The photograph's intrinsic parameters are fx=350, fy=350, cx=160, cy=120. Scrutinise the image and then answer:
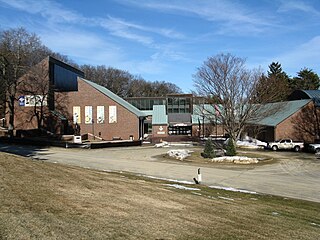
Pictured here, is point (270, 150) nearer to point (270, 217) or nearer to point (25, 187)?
point (270, 217)

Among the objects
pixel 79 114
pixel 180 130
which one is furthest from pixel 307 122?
pixel 79 114

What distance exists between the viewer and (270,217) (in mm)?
10805

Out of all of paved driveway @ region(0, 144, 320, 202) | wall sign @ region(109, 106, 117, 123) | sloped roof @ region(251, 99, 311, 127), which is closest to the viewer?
paved driveway @ region(0, 144, 320, 202)

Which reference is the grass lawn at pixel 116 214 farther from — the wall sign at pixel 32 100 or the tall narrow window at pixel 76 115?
the tall narrow window at pixel 76 115

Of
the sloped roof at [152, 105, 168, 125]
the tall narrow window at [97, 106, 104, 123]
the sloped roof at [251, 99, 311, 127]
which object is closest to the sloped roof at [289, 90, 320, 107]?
the sloped roof at [251, 99, 311, 127]

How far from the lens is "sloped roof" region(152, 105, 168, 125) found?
63.9 metres

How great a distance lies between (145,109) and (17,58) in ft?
118

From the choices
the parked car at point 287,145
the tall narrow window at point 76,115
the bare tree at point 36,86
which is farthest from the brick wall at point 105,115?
the parked car at point 287,145

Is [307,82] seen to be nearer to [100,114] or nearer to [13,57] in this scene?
[100,114]

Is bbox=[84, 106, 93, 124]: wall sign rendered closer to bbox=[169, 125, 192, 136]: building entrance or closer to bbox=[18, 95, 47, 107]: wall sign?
bbox=[18, 95, 47, 107]: wall sign

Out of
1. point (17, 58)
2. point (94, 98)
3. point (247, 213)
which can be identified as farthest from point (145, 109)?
point (247, 213)

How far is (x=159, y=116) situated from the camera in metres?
65.3

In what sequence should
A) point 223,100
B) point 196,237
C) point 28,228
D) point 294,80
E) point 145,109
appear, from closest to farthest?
point 28,228 → point 196,237 → point 223,100 → point 145,109 → point 294,80

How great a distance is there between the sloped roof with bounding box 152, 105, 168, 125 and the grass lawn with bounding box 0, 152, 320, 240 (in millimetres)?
50733
